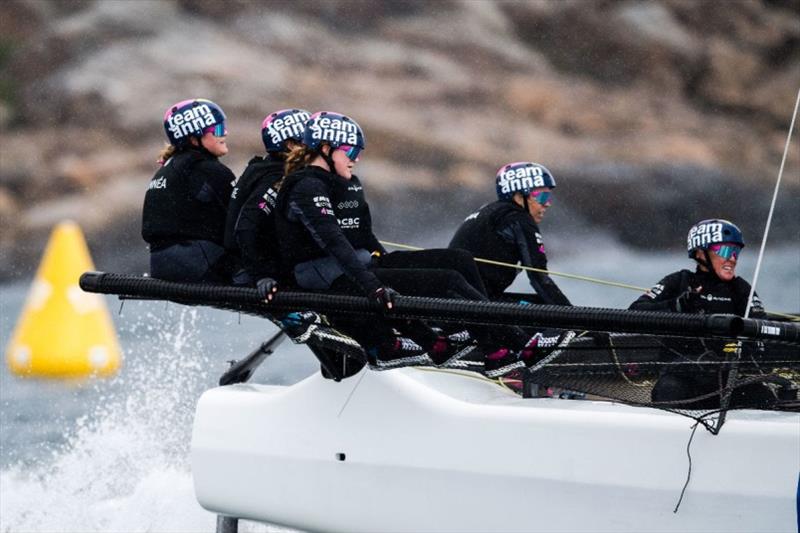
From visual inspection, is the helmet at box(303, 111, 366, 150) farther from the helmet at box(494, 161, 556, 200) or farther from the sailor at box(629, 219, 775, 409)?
the sailor at box(629, 219, 775, 409)

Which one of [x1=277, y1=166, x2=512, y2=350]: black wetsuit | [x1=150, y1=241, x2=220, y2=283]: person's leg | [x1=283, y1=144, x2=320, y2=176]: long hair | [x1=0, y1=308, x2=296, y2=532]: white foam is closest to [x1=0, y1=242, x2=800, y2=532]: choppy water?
[x1=0, y1=308, x2=296, y2=532]: white foam

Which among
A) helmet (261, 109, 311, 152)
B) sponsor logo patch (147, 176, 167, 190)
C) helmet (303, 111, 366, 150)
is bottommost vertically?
sponsor logo patch (147, 176, 167, 190)

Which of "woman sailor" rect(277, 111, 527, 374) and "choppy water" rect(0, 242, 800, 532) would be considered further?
"choppy water" rect(0, 242, 800, 532)

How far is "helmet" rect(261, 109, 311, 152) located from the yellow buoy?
2990mm

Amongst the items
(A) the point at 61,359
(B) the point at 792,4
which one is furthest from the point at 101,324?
(B) the point at 792,4

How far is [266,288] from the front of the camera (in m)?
4.23

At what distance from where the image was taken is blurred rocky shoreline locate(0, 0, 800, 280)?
10.1 m

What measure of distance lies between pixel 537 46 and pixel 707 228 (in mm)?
6186

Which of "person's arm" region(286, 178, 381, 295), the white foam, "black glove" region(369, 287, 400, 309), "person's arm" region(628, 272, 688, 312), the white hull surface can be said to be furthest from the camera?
the white foam

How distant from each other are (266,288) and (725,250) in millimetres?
1512

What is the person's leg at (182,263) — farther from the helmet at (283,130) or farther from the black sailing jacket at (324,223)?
the helmet at (283,130)

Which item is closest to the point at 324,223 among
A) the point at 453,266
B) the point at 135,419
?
the point at 453,266

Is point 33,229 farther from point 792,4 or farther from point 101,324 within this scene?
point 792,4

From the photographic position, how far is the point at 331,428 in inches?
185
